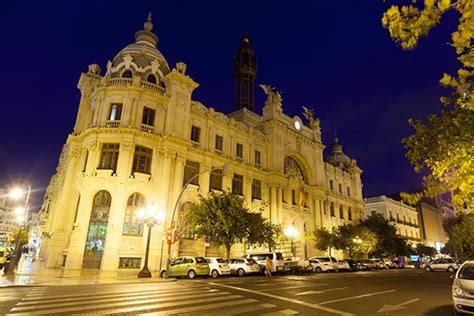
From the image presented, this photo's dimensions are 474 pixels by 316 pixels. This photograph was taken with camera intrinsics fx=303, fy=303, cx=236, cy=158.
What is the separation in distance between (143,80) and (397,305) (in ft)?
92.9

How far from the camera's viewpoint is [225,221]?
86.0 feet

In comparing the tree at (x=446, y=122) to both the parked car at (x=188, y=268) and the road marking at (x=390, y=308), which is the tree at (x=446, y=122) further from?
the parked car at (x=188, y=268)

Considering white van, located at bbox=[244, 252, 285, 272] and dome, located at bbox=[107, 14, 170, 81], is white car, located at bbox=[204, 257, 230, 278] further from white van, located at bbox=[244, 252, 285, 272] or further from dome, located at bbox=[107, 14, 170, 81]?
dome, located at bbox=[107, 14, 170, 81]

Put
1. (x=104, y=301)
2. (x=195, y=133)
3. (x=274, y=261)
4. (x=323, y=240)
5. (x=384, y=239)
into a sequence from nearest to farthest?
(x=104, y=301) → (x=274, y=261) → (x=195, y=133) → (x=323, y=240) → (x=384, y=239)

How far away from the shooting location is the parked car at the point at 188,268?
2061cm

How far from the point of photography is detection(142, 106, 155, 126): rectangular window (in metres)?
29.8

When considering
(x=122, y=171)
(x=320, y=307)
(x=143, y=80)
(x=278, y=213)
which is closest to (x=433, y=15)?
(x=320, y=307)

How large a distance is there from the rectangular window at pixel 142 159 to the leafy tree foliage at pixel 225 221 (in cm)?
556

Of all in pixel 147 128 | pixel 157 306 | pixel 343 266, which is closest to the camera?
pixel 157 306

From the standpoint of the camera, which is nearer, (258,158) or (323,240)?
(258,158)

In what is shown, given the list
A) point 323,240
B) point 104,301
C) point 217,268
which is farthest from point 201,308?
point 323,240

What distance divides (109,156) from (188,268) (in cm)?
1303

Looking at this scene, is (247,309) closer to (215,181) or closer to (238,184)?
(215,181)

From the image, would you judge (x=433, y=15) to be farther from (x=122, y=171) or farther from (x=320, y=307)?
(x=122, y=171)
